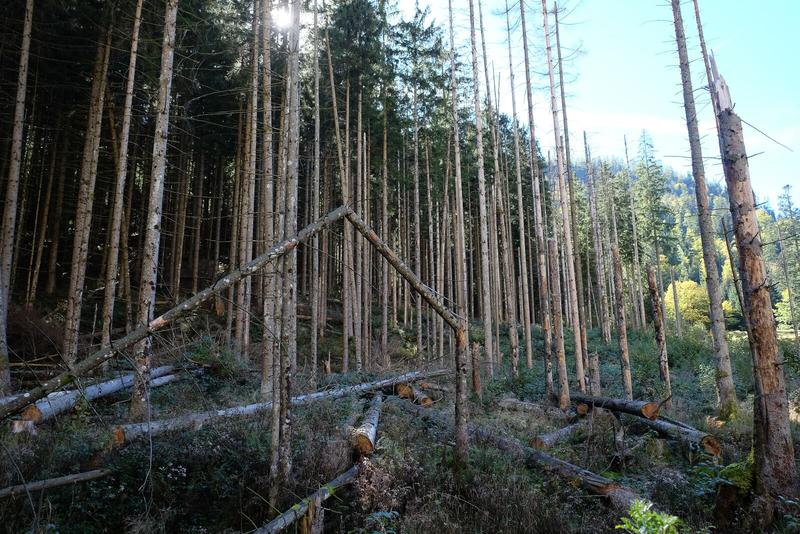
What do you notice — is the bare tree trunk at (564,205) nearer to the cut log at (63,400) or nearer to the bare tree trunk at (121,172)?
the bare tree trunk at (121,172)

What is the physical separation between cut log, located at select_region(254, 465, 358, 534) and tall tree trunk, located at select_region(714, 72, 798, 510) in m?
4.60

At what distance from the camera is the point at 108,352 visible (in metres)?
3.59

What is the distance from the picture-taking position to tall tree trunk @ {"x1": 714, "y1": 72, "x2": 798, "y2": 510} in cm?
481

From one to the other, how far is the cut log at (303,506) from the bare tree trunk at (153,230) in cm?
394

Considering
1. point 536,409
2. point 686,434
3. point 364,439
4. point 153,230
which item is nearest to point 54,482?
point 364,439

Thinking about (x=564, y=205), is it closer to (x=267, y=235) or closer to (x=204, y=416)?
(x=267, y=235)

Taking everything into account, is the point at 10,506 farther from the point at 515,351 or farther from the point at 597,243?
the point at 597,243

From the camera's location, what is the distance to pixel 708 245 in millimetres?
11305

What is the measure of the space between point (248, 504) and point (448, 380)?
990cm

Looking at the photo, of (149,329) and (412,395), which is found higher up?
(149,329)

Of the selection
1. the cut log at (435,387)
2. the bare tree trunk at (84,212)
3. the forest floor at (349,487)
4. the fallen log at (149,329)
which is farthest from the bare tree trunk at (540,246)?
the bare tree trunk at (84,212)

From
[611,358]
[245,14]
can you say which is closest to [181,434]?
[245,14]

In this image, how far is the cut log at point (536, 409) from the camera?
10.6m

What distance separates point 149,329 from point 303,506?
234 cm
